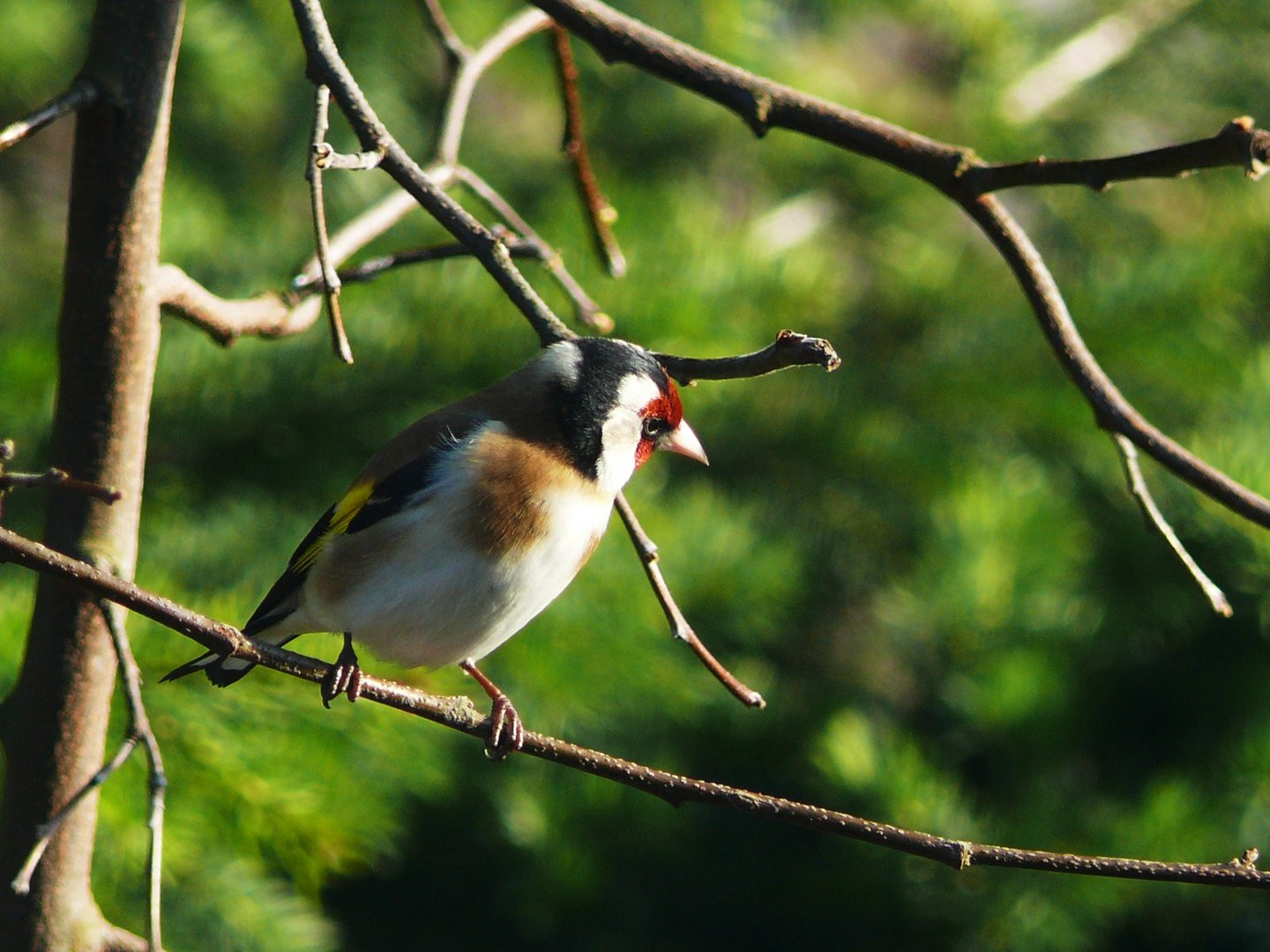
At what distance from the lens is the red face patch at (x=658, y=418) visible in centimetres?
114

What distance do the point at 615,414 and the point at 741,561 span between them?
0.55 m

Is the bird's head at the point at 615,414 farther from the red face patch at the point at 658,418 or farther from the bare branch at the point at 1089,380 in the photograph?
the bare branch at the point at 1089,380

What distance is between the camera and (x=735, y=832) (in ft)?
6.13

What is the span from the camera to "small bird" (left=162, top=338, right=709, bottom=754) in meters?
1.05

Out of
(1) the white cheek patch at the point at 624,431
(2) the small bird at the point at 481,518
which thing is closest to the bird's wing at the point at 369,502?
(2) the small bird at the point at 481,518

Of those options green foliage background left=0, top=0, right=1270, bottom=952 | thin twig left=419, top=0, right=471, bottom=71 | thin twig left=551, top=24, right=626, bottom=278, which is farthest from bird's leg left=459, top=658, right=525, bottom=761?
thin twig left=419, top=0, right=471, bottom=71

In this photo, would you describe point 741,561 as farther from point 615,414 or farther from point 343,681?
point 343,681

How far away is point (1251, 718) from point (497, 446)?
1.03 m


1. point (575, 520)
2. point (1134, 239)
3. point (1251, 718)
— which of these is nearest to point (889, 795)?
point (1251, 718)

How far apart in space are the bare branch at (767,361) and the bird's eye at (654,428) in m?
0.32

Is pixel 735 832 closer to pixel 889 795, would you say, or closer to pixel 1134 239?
pixel 889 795

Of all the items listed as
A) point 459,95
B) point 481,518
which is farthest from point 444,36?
point 481,518

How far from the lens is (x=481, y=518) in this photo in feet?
3.50

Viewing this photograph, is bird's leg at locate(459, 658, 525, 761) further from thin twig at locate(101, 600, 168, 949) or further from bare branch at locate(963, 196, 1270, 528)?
bare branch at locate(963, 196, 1270, 528)
